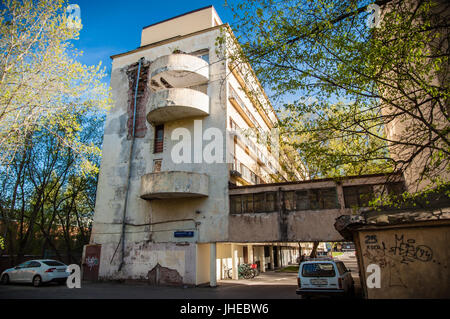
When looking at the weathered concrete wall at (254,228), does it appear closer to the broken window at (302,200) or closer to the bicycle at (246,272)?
the broken window at (302,200)

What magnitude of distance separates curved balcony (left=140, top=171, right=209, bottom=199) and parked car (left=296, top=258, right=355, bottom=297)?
8.30 metres

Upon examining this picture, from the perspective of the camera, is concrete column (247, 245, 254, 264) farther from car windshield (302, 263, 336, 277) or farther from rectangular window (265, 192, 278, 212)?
car windshield (302, 263, 336, 277)

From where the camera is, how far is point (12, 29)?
10.8 m

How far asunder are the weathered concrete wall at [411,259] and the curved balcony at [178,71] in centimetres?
1484

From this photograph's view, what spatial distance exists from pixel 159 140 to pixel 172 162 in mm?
2359

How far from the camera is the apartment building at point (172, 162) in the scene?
16875 mm

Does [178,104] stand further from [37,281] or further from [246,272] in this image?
[246,272]

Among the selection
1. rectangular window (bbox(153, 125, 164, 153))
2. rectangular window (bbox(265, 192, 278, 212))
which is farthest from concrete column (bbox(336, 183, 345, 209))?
rectangular window (bbox(153, 125, 164, 153))

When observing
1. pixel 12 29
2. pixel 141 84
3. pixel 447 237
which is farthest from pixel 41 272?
pixel 447 237

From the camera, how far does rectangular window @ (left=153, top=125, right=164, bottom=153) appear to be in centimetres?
1994

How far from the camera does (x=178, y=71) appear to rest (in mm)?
19156

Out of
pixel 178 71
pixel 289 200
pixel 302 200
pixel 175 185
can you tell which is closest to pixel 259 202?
pixel 289 200

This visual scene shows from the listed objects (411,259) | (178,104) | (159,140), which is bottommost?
(411,259)
